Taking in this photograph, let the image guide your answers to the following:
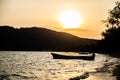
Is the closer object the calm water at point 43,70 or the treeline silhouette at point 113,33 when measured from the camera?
the calm water at point 43,70

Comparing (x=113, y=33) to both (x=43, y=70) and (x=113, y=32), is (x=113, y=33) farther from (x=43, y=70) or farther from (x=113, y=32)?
(x=43, y=70)

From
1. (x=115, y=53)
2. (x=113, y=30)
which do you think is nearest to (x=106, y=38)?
(x=113, y=30)

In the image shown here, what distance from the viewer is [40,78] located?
4944cm

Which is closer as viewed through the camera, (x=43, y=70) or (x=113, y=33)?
(x=43, y=70)

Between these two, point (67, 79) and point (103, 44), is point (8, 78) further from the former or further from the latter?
point (103, 44)

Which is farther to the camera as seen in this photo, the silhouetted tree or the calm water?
the silhouetted tree

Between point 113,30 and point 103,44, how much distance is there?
12996 mm

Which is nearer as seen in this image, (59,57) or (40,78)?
(40,78)

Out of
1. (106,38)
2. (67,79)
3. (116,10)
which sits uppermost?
(116,10)

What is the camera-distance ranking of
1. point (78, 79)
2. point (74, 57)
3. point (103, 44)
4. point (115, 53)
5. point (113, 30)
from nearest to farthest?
point (78, 79), point (74, 57), point (113, 30), point (103, 44), point (115, 53)

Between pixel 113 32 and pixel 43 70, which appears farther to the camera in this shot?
pixel 113 32

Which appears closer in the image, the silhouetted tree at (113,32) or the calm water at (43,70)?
the calm water at (43,70)

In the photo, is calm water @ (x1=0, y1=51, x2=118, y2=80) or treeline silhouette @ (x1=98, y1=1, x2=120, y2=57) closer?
calm water @ (x1=0, y1=51, x2=118, y2=80)

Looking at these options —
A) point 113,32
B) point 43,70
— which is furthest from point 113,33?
point 43,70
